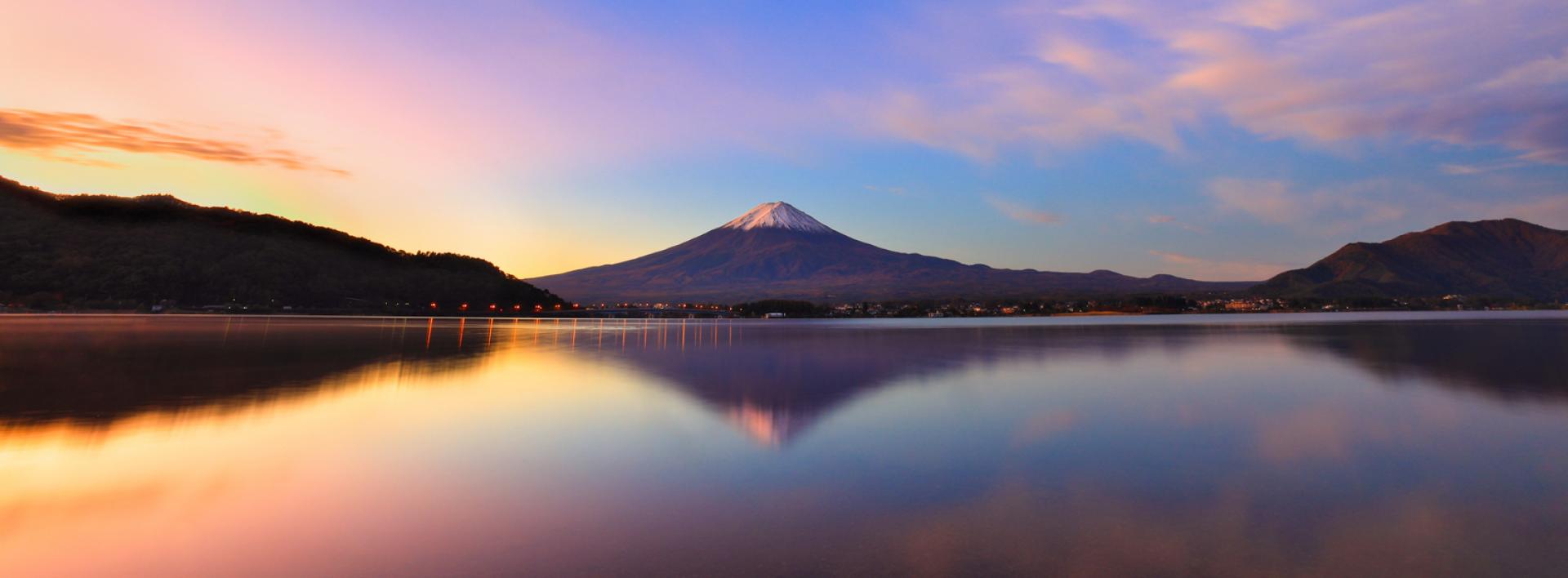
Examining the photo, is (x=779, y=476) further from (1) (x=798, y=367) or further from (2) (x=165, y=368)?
(2) (x=165, y=368)

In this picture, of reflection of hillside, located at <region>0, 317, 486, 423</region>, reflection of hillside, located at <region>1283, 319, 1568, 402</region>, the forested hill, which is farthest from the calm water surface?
the forested hill

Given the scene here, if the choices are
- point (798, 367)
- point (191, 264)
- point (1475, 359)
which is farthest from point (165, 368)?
point (191, 264)

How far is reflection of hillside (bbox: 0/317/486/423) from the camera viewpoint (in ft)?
39.1

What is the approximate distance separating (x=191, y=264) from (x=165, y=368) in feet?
358

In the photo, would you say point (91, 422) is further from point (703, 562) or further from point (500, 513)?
point (703, 562)

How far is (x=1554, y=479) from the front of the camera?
6.97m

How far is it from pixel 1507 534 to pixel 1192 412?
6804 millimetres

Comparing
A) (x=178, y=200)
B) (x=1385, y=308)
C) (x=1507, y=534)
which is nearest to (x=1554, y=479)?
(x=1507, y=534)

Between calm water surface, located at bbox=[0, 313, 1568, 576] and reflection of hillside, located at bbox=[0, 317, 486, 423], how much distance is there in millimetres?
180

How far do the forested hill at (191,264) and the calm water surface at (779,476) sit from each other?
337ft

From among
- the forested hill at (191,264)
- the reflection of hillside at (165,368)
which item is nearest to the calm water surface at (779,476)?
the reflection of hillside at (165,368)

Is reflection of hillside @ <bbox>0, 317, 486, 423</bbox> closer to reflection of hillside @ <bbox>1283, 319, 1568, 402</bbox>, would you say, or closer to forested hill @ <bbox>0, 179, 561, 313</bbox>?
reflection of hillside @ <bbox>1283, 319, 1568, 402</bbox>

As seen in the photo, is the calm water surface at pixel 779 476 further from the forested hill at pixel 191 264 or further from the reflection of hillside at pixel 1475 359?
the forested hill at pixel 191 264

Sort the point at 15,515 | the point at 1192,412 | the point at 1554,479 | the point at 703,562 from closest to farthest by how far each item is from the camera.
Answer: the point at 703,562 → the point at 15,515 → the point at 1554,479 → the point at 1192,412
